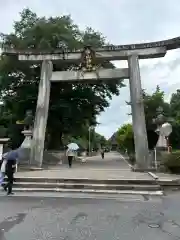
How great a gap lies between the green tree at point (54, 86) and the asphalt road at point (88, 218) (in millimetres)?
18643

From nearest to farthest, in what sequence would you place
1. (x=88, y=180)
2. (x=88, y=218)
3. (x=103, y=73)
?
1. (x=88, y=218)
2. (x=88, y=180)
3. (x=103, y=73)

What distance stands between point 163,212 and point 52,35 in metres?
23.4

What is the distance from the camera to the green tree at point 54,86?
28.5 meters

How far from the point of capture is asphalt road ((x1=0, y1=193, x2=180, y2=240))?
5848 millimetres

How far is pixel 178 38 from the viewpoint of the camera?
63.0 feet

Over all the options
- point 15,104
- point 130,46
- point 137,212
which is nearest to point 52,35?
point 15,104

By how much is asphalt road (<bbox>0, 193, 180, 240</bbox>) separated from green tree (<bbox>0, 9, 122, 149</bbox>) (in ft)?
61.2

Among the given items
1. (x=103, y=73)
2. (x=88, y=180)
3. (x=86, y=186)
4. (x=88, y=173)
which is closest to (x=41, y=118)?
(x=103, y=73)

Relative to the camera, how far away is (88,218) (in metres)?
7.23

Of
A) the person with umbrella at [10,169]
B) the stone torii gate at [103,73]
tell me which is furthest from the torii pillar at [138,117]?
the person with umbrella at [10,169]

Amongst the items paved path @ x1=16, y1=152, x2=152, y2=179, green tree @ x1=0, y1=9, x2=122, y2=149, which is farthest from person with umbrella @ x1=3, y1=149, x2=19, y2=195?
green tree @ x1=0, y1=9, x2=122, y2=149

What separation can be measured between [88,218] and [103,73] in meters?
14.3

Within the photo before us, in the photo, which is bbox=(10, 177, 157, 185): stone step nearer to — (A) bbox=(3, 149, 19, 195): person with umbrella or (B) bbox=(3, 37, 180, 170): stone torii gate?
(A) bbox=(3, 149, 19, 195): person with umbrella

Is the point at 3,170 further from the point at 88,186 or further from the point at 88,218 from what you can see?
the point at 88,218
